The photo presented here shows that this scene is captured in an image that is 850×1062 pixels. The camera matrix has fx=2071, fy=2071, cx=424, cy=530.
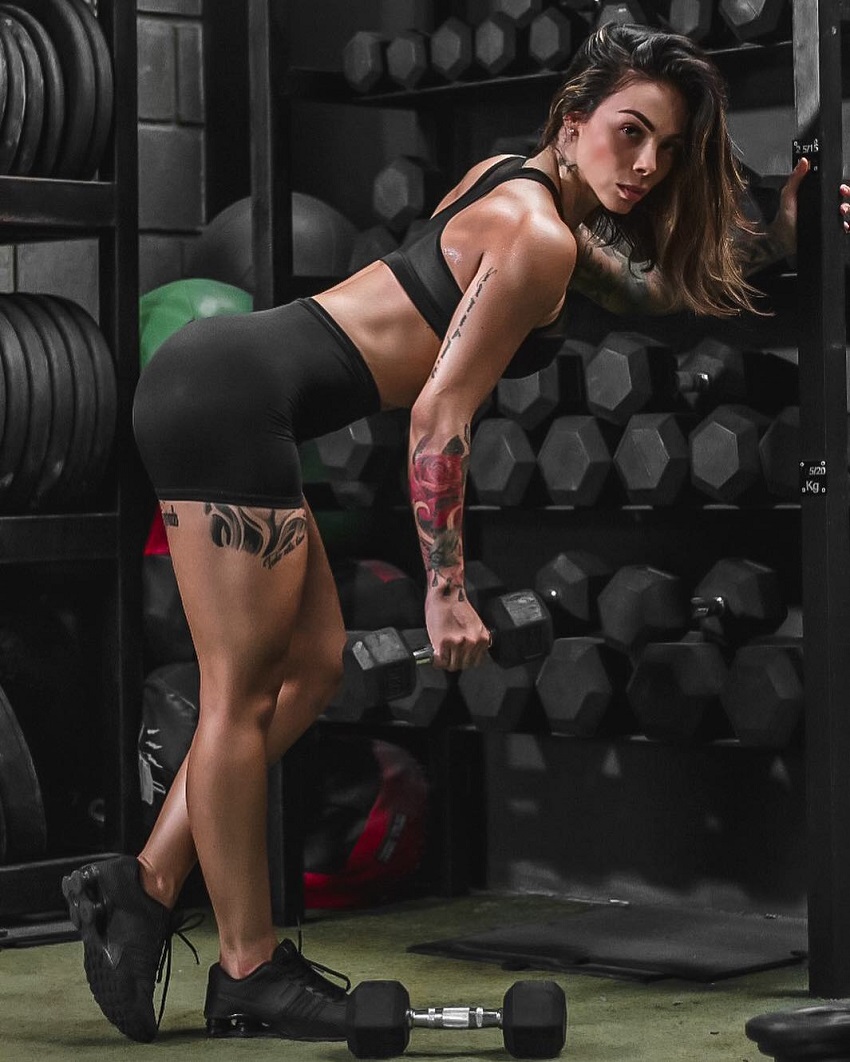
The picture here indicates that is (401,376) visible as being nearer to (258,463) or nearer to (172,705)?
(258,463)

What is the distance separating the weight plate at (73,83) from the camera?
152 inches

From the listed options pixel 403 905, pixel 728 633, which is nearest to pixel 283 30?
pixel 728 633

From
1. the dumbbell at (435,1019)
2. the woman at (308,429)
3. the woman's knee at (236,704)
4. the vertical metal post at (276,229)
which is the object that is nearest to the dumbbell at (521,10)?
the vertical metal post at (276,229)

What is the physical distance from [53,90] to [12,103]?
0.10 m

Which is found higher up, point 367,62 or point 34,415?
point 367,62

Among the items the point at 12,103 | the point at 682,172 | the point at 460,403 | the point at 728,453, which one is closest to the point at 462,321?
the point at 460,403

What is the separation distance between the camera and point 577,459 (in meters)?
3.65

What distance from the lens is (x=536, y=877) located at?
419 cm

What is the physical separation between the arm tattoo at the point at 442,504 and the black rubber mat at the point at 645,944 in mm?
910

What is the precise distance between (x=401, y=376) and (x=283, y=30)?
118cm

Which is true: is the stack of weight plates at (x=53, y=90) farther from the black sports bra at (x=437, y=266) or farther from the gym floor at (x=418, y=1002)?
the gym floor at (x=418, y=1002)

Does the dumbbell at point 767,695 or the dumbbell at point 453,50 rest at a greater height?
the dumbbell at point 453,50

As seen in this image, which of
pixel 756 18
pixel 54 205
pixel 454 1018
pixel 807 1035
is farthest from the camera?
pixel 54 205

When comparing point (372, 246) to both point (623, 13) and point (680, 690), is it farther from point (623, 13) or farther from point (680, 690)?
point (680, 690)
